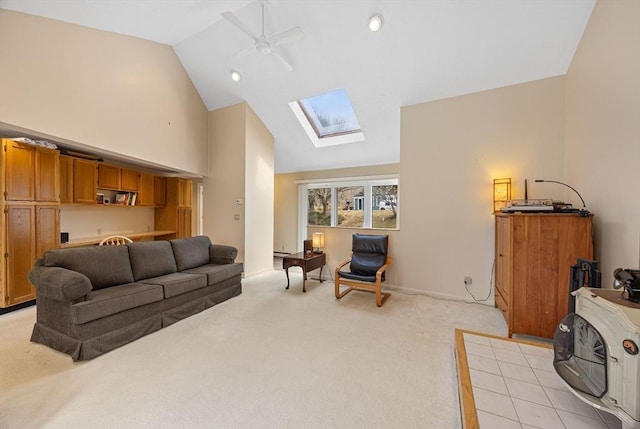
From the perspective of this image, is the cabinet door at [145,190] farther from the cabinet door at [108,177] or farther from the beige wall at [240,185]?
the beige wall at [240,185]

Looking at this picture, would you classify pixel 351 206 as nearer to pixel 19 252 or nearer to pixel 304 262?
pixel 304 262

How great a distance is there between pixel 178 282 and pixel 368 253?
2.76 metres

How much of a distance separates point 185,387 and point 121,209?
439 centimetres

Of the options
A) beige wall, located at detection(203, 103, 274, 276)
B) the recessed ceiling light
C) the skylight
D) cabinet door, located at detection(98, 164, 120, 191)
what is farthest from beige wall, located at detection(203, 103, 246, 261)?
the recessed ceiling light

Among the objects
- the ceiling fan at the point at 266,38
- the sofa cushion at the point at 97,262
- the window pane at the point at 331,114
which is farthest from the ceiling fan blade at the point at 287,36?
the sofa cushion at the point at 97,262

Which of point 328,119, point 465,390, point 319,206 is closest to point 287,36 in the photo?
point 328,119

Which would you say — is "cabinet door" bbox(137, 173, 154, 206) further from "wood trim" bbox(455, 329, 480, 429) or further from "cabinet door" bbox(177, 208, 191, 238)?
"wood trim" bbox(455, 329, 480, 429)

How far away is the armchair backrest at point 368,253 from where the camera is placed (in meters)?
4.01

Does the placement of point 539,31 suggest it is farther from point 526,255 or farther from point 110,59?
point 110,59

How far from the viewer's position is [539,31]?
9.28 ft

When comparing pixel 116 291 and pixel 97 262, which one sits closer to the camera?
pixel 116 291

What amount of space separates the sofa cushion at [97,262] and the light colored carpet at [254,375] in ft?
2.36

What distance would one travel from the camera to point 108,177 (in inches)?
172

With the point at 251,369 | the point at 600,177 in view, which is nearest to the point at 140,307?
the point at 251,369
